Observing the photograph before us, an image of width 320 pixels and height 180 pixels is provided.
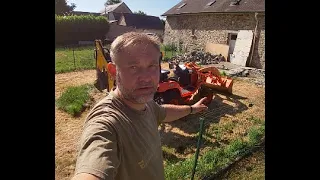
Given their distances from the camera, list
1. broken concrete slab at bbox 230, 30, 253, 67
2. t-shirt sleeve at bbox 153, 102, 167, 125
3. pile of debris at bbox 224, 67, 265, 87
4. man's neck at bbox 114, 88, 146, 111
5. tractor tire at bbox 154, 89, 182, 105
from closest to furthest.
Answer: man's neck at bbox 114, 88, 146, 111 < t-shirt sleeve at bbox 153, 102, 167, 125 < tractor tire at bbox 154, 89, 182, 105 < pile of debris at bbox 224, 67, 265, 87 < broken concrete slab at bbox 230, 30, 253, 67

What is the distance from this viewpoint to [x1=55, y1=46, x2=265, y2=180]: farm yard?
4.47 metres

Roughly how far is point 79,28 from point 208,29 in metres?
16.1

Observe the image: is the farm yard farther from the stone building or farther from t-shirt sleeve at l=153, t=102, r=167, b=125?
the stone building

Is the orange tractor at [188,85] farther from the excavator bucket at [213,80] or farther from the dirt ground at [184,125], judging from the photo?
the dirt ground at [184,125]

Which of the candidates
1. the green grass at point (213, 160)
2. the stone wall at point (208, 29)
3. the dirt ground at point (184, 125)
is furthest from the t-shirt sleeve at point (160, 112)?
the stone wall at point (208, 29)

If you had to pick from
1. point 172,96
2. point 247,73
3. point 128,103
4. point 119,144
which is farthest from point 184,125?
point 247,73

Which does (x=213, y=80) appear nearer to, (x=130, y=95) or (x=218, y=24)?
(x=130, y=95)

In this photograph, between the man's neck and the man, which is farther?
the man's neck

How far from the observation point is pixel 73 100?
322 inches

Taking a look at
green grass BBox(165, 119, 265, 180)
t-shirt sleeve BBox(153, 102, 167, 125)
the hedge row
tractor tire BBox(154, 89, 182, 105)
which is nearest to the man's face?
t-shirt sleeve BBox(153, 102, 167, 125)
